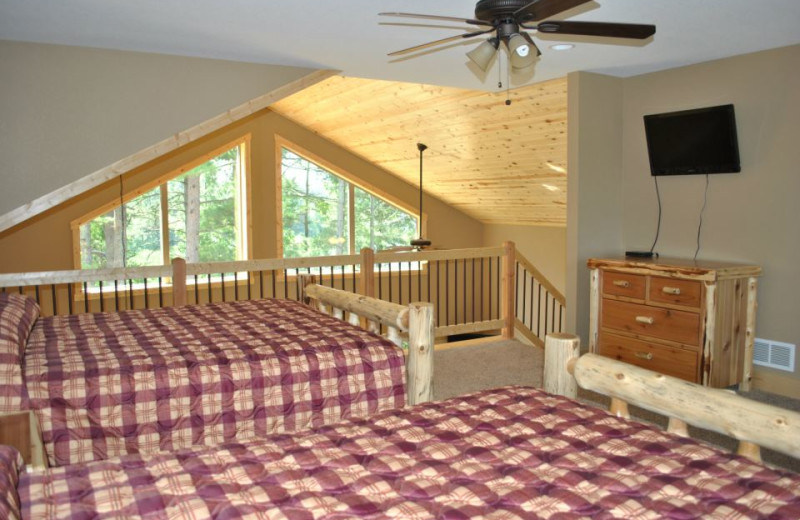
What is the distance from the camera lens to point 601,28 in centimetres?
257

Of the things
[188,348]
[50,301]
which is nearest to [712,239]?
[188,348]

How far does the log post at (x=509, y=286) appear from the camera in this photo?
18.3ft

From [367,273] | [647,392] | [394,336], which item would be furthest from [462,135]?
[647,392]

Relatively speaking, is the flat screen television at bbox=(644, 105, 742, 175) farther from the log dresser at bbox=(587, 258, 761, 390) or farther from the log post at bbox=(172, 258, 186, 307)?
the log post at bbox=(172, 258, 186, 307)

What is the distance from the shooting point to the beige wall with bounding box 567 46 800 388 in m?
3.95

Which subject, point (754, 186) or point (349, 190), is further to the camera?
point (349, 190)

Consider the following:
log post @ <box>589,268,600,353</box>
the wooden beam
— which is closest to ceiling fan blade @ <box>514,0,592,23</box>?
the wooden beam

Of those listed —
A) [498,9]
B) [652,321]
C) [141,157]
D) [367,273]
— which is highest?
[498,9]

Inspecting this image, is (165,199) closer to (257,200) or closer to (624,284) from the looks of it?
(257,200)

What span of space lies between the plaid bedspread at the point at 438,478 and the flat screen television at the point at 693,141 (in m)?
2.97

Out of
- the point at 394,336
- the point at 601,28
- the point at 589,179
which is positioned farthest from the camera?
the point at 589,179

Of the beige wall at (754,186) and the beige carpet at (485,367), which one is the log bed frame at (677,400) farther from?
the beige wall at (754,186)

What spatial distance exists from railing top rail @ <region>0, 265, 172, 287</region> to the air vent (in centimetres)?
404

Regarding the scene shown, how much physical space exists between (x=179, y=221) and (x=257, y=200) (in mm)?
952
